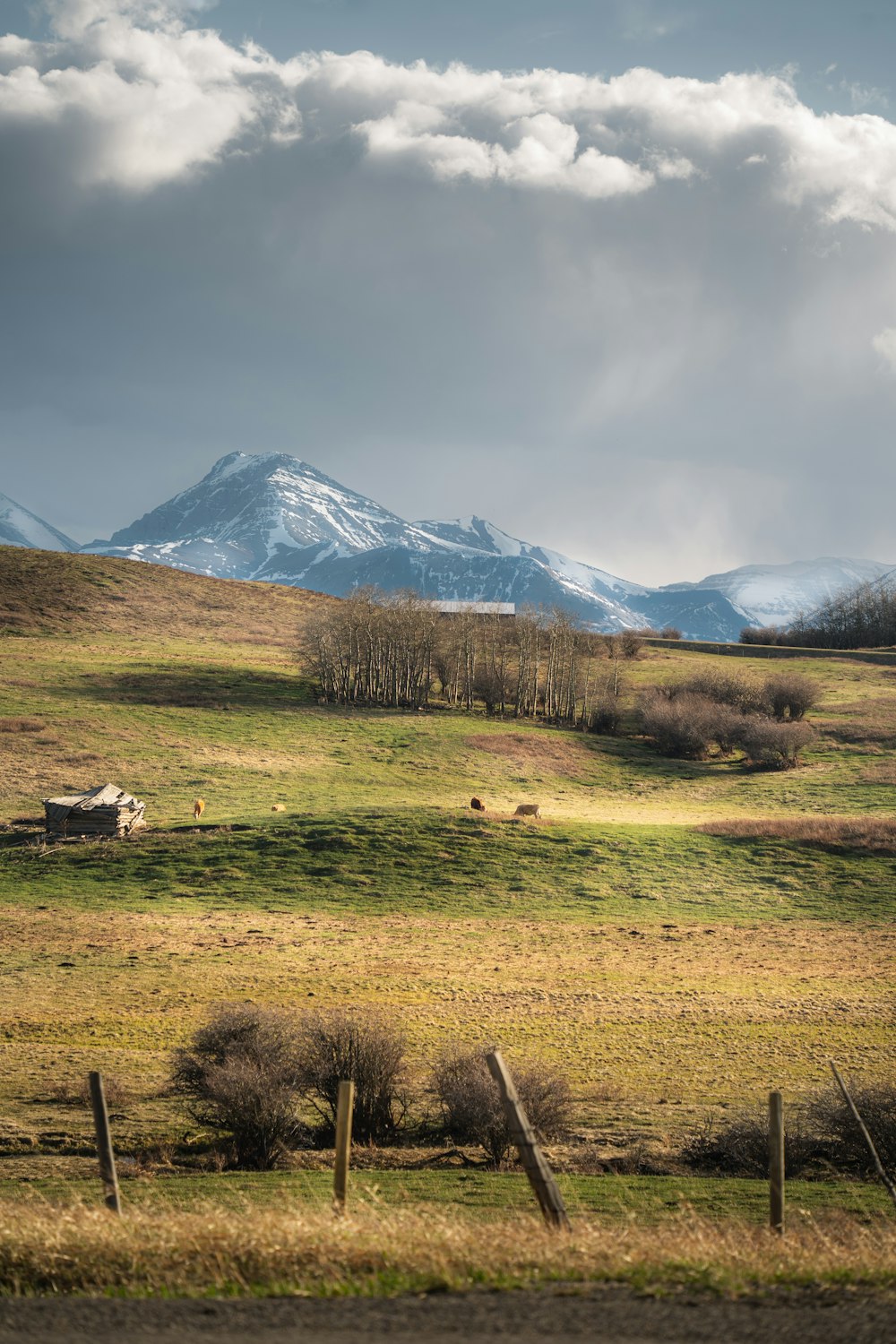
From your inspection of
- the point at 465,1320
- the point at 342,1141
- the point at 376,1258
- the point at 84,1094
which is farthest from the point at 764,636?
the point at 465,1320

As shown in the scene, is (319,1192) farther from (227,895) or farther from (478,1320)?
(227,895)

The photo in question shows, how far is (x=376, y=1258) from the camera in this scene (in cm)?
991

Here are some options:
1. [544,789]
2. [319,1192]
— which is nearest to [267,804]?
[544,789]

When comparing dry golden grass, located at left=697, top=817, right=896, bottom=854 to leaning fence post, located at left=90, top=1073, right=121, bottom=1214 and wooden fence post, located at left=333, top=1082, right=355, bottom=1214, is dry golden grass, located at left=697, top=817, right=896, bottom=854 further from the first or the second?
leaning fence post, located at left=90, top=1073, right=121, bottom=1214

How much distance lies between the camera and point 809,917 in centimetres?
4509

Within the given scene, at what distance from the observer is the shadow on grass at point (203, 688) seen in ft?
279

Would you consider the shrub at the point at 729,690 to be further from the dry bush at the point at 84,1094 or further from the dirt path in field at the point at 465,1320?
the dirt path in field at the point at 465,1320

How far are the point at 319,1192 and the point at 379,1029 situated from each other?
5.95 m

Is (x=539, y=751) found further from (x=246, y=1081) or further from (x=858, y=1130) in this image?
(x=246, y=1081)

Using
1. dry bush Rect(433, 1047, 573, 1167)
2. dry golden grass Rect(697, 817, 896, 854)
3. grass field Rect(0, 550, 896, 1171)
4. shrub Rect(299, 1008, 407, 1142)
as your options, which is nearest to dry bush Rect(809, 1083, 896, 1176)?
grass field Rect(0, 550, 896, 1171)

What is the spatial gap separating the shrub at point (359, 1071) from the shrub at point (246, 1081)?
49cm

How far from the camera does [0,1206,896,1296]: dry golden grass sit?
375 inches

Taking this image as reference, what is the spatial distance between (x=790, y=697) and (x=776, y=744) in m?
14.0

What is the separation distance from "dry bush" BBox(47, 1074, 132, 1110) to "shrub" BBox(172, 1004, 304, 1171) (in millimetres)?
1137
